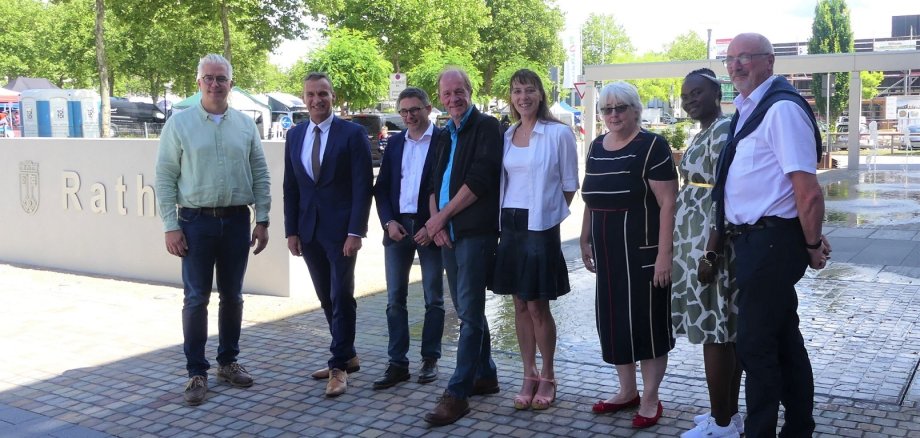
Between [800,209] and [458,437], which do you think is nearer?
[800,209]

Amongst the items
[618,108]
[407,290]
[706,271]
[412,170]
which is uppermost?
[618,108]

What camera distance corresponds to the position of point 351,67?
3162 centimetres

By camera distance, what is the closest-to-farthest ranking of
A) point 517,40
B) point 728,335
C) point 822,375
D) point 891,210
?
point 728,335 < point 822,375 < point 891,210 < point 517,40

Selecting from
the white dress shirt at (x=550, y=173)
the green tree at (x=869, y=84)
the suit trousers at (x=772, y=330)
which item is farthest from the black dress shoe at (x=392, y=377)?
the green tree at (x=869, y=84)

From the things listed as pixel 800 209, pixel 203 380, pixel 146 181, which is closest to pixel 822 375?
pixel 800 209

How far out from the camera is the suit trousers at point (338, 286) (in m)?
5.48

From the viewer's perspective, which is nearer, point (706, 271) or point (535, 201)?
point (706, 271)

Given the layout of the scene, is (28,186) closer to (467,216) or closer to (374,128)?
(467,216)

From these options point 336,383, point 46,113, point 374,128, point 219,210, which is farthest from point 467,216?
point 46,113

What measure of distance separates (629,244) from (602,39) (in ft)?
261

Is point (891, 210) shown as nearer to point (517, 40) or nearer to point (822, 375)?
point (822, 375)

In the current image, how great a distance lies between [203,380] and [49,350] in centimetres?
195

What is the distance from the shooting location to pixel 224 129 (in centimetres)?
555

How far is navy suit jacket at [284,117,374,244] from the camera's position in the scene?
5.43 m
